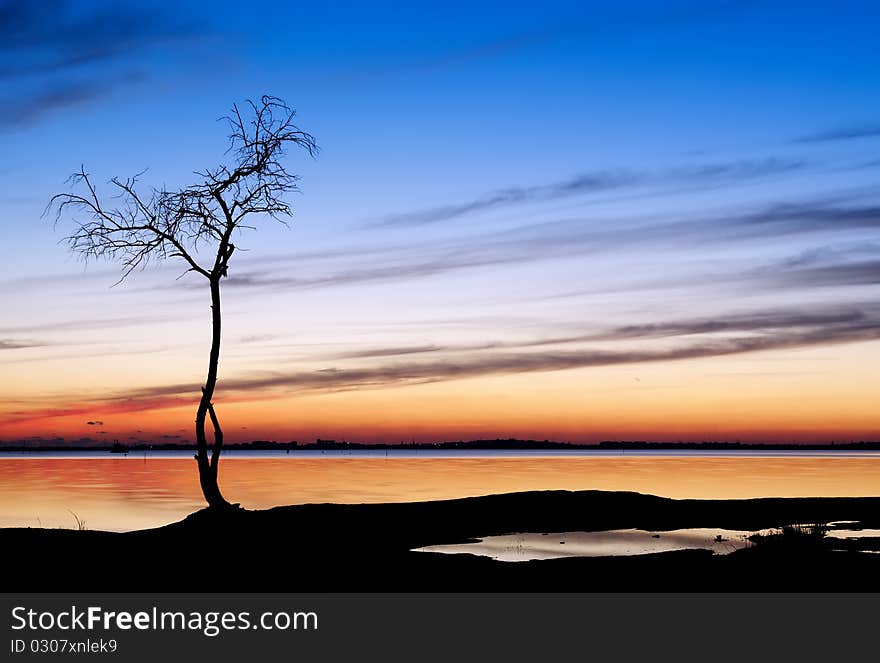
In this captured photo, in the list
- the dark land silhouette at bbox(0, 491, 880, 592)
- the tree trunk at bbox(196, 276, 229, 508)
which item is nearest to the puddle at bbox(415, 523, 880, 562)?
the dark land silhouette at bbox(0, 491, 880, 592)

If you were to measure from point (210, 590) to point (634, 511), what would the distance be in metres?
19.5

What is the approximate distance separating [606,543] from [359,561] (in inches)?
329

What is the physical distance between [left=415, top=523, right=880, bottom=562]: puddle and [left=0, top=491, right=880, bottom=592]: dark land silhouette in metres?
0.97

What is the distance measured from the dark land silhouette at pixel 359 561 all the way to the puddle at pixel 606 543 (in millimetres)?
975

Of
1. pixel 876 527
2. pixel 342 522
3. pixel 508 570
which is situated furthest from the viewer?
pixel 876 527

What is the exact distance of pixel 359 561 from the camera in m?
21.2

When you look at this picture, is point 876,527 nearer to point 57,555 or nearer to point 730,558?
point 730,558

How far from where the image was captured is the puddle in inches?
951

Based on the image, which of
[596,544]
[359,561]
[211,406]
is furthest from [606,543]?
[211,406]

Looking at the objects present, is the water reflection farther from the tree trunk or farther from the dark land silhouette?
the tree trunk

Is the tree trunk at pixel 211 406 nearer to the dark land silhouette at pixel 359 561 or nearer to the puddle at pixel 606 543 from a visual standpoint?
the dark land silhouette at pixel 359 561
